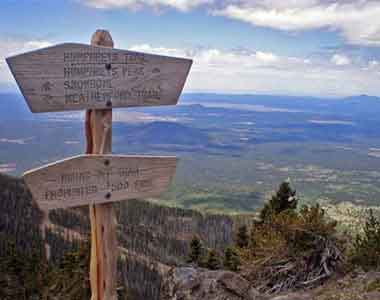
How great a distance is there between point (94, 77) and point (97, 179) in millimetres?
1072

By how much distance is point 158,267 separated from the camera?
91625mm

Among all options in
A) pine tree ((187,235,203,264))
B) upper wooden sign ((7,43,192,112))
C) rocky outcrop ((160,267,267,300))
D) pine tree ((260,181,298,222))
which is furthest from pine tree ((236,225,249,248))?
upper wooden sign ((7,43,192,112))

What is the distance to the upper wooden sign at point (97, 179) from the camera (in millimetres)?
4251

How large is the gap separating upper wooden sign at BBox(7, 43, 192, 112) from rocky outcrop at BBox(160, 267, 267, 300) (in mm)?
5631

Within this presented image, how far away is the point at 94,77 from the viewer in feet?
14.5

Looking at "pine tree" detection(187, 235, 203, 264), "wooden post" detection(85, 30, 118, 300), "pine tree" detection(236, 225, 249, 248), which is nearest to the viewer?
"wooden post" detection(85, 30, 118, 300)

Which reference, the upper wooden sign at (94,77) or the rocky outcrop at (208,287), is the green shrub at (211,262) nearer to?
the rocky outcrop at (208,287)

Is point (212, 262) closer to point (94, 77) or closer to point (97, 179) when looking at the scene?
point (97, 179)

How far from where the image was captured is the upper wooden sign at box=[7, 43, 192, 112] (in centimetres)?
409

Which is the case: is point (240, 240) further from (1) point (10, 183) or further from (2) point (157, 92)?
(1) point (10, 183)

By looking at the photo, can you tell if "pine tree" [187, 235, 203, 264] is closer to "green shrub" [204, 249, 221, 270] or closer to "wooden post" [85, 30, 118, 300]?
"green shrub" [204, 249, 221, 270]

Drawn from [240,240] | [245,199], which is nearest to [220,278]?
[240,240]

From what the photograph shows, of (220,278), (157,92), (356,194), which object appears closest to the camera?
(157,92)

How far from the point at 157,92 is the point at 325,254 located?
27.7 ft
